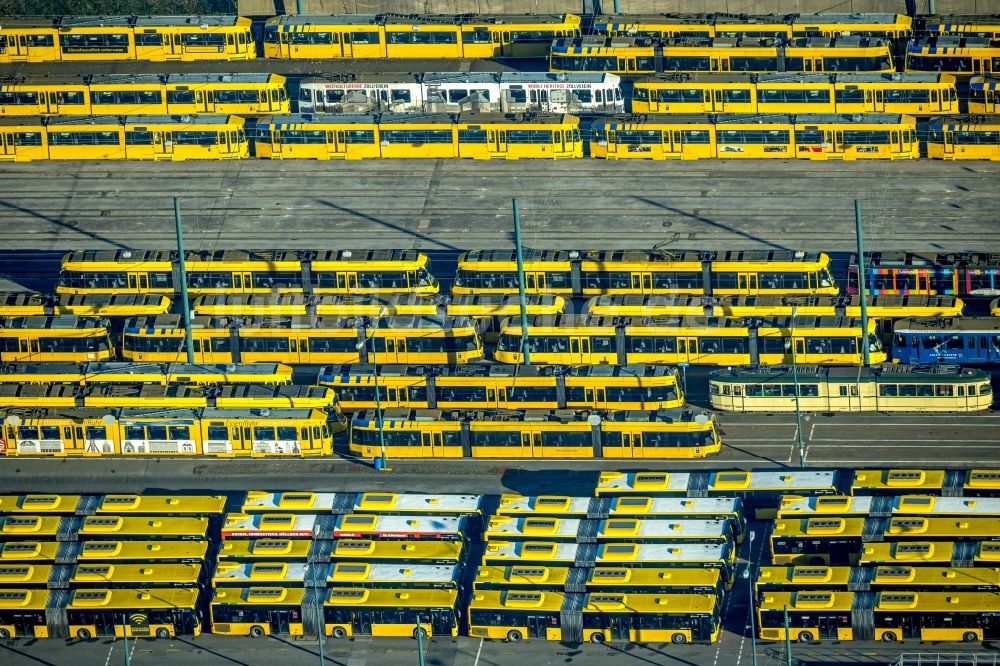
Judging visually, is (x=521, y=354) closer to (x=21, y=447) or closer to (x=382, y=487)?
(x=382, y=487)

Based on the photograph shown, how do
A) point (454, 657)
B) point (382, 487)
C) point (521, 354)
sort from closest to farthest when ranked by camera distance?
point (454, 657), point (382, 487), point (521, 354)

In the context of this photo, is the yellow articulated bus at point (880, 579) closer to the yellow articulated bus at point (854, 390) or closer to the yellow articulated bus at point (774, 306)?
the yellow articulated bus at point (854, 390)

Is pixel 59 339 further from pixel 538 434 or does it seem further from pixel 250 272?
pixel 538 434

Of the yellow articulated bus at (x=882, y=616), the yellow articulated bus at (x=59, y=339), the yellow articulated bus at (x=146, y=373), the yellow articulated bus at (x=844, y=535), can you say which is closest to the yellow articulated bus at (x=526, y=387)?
the yellow articulated bus at (x=146, y=373)

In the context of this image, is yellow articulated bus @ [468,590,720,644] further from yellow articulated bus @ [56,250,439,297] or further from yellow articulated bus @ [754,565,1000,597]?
yellow articulated bus @ [56,250,439,297]

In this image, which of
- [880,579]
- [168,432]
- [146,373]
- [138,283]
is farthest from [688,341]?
[138,283]

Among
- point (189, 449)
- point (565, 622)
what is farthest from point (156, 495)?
point (565, 622)

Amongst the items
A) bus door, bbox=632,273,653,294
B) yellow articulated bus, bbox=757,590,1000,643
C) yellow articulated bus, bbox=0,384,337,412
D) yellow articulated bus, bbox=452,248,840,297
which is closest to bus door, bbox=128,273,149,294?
yellow articulated bus, bbox=0,384,337,412
